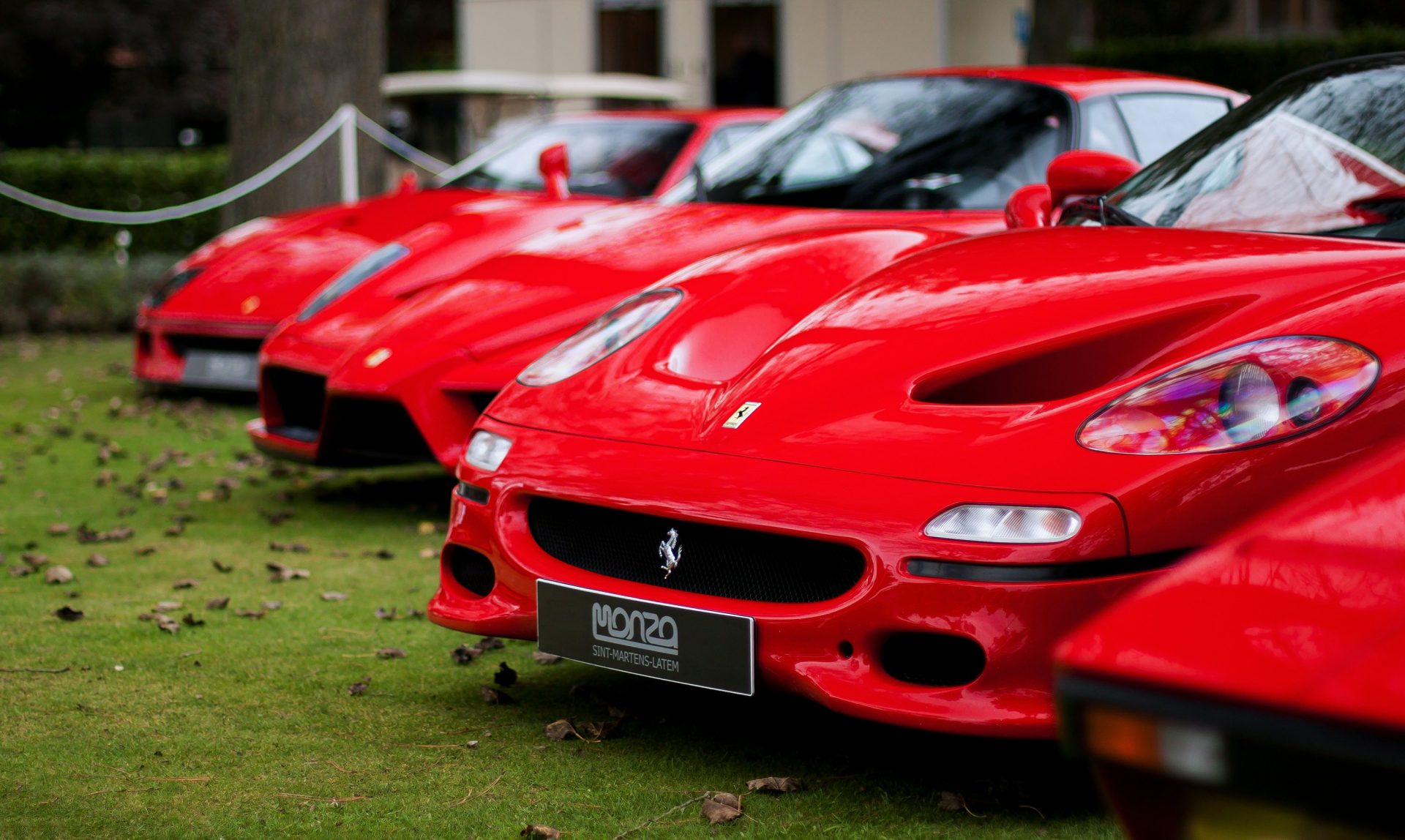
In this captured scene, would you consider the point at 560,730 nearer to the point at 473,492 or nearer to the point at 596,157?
the point at 473,492

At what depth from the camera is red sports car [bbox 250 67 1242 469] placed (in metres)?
4.60

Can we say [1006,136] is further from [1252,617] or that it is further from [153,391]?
[153,391]

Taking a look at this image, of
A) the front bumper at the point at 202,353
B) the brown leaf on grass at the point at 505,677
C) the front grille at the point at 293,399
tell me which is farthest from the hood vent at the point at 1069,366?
the front bumper at the point at 202,353

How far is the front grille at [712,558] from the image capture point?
261cm

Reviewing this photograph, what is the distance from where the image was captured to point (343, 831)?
2.58 metres

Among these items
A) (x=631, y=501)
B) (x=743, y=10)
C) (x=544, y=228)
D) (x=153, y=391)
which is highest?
(x=743, y=10)

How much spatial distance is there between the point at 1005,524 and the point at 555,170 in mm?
4193

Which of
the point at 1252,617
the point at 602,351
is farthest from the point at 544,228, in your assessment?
the point at 1252,617

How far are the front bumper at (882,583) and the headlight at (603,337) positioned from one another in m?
0.45

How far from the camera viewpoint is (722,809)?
8.66 ft

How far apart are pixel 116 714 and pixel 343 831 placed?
2.85 ft

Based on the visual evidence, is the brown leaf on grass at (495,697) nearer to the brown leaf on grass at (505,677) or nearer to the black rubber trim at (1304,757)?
the brown leaf on grass at (505,677)

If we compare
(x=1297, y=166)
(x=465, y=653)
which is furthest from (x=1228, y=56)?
(x=465, y=653)

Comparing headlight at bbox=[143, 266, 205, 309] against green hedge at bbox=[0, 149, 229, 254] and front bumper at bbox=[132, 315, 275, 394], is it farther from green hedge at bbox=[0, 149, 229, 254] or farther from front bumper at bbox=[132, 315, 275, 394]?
green hedge at bbox=[0, 149, 229, 254]
